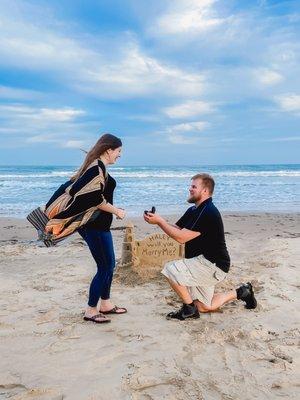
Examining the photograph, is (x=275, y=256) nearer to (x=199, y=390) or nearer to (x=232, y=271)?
(x=232, y=271)

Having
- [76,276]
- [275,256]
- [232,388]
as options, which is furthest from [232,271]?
[232,388]

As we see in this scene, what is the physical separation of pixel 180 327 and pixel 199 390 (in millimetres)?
1236

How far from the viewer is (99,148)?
432 centimetres

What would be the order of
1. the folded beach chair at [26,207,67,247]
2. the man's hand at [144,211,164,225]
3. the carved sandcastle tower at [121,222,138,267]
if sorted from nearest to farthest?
1. the man's hand at [144,211,164,225]
2. the folded beach chair at [26,207,67,247]
3. the carved sandcastle tower at [121,222,138,267]

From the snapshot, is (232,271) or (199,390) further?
(232,271)

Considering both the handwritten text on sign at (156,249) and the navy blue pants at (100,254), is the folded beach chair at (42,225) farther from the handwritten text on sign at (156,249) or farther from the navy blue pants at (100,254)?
the handwritten text on sign at (156,249)

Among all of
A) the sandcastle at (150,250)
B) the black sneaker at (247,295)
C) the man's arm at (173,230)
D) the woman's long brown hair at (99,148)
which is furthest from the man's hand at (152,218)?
the sandcastle at (150,250)

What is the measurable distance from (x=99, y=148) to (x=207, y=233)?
1367mm

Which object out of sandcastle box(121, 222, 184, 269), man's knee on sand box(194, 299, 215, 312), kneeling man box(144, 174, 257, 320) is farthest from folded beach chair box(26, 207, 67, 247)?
sandcastle box(121, 222, 184, 269)

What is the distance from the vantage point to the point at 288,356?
11.8ft

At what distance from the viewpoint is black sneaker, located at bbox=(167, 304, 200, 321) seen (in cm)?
447

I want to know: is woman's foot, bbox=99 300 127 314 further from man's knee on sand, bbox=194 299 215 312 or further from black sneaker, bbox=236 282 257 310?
black sneaker, bbox=236 282 257 310

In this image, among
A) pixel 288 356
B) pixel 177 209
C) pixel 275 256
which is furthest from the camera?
pixel 177 209

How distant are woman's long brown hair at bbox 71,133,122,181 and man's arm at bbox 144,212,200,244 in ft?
2.49
